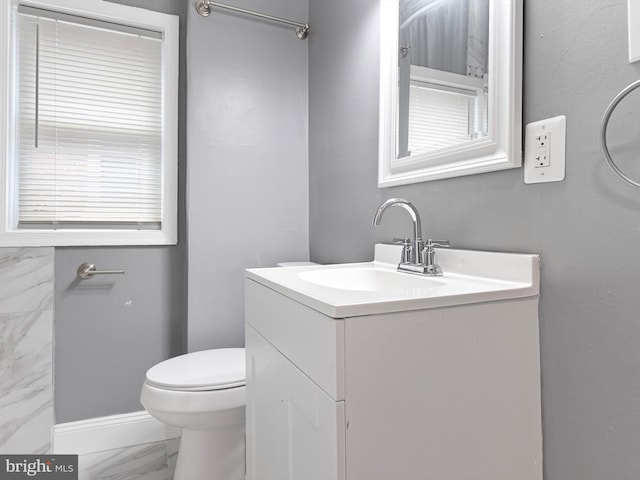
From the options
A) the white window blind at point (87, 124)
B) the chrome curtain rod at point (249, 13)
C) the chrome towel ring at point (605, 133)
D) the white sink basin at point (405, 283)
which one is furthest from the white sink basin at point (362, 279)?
the chrome curtain rod at point (249, 13)

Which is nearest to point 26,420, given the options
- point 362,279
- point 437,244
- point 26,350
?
point 26,350

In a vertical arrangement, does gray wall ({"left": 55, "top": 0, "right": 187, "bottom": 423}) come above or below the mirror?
below

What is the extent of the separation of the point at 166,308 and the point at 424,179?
55.2 inches

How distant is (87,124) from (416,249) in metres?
1.62

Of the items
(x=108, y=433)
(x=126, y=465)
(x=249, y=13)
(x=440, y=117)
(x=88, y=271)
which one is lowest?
(x=126, y=465)

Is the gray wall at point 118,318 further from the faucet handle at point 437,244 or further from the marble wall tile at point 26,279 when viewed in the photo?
the faucet handle at point 437,244

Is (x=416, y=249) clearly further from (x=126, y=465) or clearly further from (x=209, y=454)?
(x=126, y=465)

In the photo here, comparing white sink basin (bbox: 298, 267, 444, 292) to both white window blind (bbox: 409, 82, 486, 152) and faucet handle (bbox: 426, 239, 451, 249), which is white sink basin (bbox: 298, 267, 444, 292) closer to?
faucet handle (bbox: 426, 239, 451, 249)

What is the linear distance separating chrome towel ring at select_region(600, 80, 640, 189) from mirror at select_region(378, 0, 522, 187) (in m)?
0.20

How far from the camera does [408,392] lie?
65 cm

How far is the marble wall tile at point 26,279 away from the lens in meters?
1.60

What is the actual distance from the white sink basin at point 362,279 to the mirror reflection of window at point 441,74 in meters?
0.38

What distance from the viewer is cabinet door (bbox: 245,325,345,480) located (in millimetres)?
614

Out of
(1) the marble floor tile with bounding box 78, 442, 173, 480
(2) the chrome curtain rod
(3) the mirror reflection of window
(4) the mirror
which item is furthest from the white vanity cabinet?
(2) the chrome curtain rod
